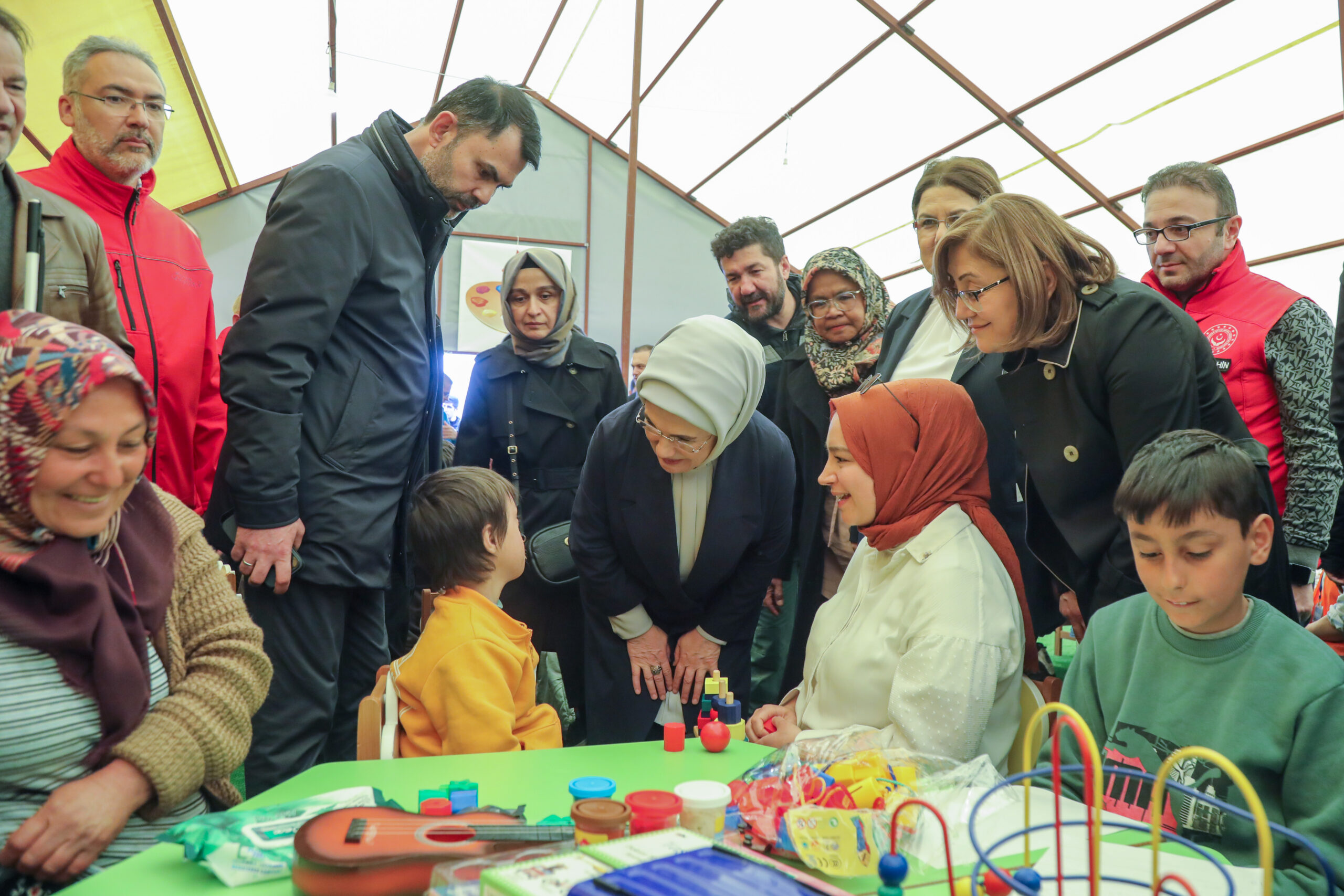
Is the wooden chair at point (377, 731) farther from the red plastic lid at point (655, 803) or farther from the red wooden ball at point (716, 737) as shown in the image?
the red plastic lid at point (655, 803)

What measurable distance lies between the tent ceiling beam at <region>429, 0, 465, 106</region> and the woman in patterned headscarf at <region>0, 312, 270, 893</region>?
786 centimetres

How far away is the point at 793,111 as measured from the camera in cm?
890

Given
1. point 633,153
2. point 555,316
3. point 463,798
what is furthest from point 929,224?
point 633,153

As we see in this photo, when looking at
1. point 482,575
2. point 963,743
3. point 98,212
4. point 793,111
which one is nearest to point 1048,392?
point 963,743

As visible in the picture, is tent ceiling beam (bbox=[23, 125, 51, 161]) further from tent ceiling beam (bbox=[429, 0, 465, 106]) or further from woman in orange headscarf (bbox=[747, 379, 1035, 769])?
woman in orange headscarf (bbox=[747, 379, 1035, 769])

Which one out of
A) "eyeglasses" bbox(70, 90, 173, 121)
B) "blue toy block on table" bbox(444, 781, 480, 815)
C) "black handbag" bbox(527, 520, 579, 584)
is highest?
"eyeglasses" bbox(70, 90, 173, 121)

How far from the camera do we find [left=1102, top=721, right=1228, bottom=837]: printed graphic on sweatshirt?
3.81 ft

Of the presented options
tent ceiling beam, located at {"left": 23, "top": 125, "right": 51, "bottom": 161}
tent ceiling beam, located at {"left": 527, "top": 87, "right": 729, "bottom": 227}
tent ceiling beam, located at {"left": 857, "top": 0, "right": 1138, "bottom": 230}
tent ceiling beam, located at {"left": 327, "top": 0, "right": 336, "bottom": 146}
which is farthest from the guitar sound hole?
tent ceiling beam, located at {"left": 527, "top": 87, "right": 729, "bottom": 227}

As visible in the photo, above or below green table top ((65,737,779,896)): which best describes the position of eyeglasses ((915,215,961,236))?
above

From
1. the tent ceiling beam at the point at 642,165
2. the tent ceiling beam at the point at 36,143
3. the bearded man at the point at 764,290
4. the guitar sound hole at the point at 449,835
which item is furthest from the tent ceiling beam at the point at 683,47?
the guitar sound hole at the point at 449,835

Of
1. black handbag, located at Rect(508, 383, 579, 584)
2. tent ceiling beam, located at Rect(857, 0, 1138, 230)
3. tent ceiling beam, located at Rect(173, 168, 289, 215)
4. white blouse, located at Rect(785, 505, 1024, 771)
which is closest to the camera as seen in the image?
white blouse, located at Rect(785, 505, 1024, 771)

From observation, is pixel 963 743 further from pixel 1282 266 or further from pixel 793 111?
pixel 793 111

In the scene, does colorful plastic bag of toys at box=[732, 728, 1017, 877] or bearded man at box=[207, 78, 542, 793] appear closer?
colorful plastic bag of toys at box=[732, 728, 1017, 877]

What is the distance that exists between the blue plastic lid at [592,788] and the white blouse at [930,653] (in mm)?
432
